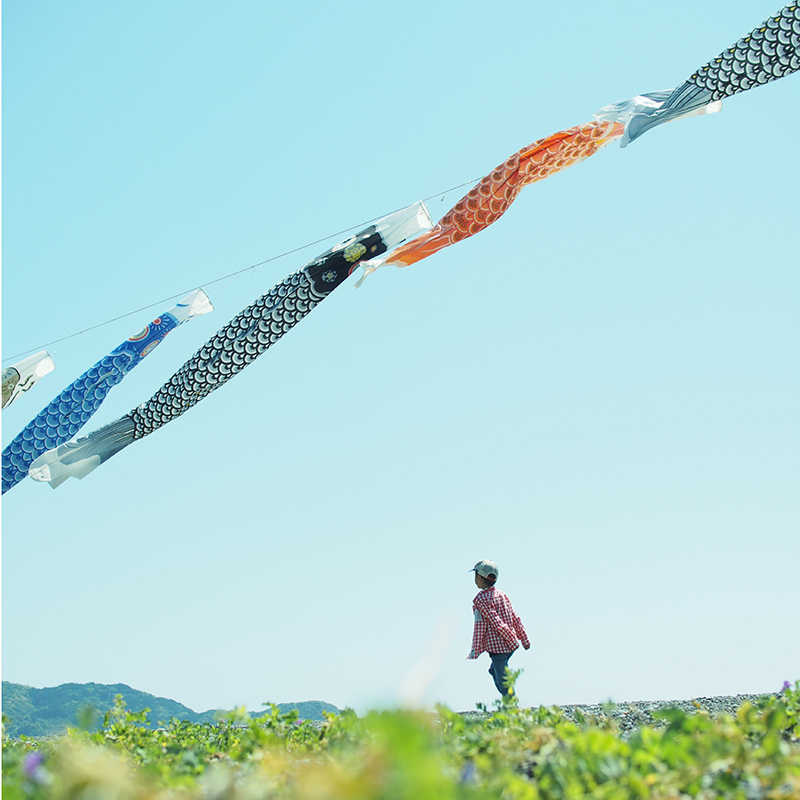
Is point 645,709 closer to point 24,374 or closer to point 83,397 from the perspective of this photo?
point 83,397

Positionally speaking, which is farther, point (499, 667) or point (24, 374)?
point (24, 374)

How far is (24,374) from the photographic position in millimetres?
8328

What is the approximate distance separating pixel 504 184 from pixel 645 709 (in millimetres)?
3992

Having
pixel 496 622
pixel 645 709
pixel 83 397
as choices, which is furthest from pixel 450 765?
pixel 83 397

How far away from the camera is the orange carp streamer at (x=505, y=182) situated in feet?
21.5

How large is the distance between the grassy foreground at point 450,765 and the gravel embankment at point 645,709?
3.18 ft

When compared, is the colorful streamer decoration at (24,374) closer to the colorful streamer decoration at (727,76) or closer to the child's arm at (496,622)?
the child's arm at (496,622)

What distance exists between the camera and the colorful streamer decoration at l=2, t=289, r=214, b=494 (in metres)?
8.02

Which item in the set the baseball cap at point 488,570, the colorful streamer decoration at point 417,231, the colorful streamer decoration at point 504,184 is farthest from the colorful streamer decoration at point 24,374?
the baseball cap at point 488,570

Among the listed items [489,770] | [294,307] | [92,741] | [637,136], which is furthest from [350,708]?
[637,136]

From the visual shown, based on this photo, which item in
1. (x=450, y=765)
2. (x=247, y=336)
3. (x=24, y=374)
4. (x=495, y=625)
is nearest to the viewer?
(x=450, y=765)

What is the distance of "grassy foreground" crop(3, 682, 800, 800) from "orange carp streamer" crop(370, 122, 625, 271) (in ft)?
13.6

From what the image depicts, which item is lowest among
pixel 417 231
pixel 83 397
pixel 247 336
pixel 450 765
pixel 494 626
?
pixel 450 765

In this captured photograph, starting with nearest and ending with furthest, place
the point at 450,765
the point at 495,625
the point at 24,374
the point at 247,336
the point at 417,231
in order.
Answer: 1. the point at 450,765
2. the point at 495,625
3. the point at 417,231
4. the point at 247,336
5. the point at 24,374
